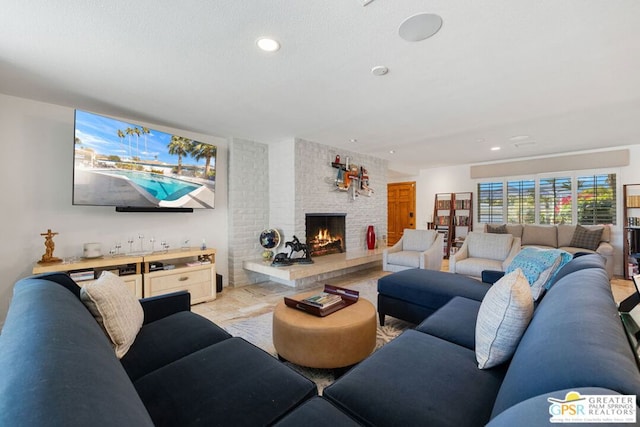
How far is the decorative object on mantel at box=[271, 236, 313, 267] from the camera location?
12.9 feet

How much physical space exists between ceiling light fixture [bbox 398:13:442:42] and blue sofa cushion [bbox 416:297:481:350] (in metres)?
1.83

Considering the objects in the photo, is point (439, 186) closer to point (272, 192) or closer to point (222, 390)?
point (272, 192)

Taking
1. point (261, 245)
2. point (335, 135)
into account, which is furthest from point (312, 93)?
point (261, 245)

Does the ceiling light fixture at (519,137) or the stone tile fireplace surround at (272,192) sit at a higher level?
the ceiling light fixture at (519,137)

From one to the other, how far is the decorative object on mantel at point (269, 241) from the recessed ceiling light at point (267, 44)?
277 centimetres

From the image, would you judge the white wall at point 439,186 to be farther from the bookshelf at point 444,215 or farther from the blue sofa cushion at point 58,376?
the blue sofa cushion at point 58,376

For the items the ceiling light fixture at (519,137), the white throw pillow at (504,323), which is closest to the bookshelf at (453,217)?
the ceiling light fixture at (519,137)

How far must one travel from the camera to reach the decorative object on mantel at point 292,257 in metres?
3.93

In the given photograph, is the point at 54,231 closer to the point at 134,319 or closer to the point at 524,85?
the point at 134,319

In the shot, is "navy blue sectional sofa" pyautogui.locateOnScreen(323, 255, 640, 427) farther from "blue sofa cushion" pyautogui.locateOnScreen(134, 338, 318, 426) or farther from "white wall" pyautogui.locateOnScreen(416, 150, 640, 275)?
"white wall" pyautogui.locateOnScreen(416, 150, 640, 275)

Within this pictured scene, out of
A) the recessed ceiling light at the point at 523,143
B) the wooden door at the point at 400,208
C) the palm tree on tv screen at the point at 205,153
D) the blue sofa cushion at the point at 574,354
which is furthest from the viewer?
the wooden door at the point at 400,208

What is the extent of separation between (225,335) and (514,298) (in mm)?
1517

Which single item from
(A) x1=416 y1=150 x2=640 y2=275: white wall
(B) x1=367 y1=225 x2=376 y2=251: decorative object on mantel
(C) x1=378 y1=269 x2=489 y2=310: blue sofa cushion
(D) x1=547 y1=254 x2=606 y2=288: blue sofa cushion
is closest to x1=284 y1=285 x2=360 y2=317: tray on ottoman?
(C) x1=378 y1=269 x2=489 y2=310: blue sofa cushion

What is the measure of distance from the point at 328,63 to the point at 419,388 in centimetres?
211
